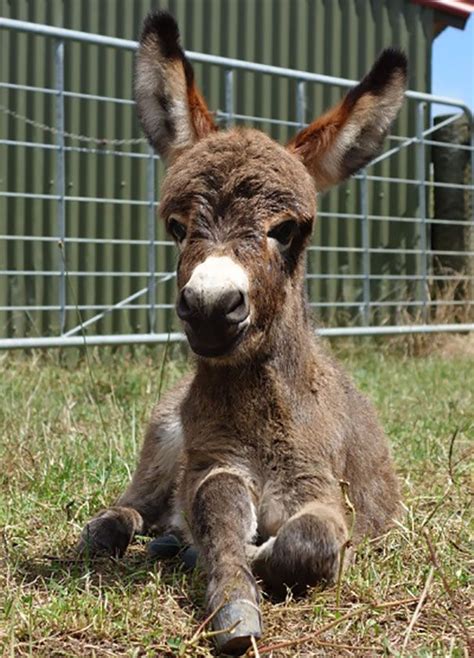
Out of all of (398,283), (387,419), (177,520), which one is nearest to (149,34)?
(177,520)

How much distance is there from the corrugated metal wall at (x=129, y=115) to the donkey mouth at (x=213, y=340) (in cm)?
618

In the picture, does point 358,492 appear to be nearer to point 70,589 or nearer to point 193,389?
point 193,389

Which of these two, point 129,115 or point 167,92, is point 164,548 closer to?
point 167,92

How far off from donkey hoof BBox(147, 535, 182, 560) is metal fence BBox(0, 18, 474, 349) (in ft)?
13.1

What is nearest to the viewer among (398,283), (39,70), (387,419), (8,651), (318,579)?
(8,651)

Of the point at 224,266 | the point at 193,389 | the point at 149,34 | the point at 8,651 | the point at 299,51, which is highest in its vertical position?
the point at 299,51

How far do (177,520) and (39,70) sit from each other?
7272mm

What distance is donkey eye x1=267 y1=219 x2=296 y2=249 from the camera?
3.15m

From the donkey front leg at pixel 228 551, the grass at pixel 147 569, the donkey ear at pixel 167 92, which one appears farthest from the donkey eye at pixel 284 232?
the grass at pixel 147 569

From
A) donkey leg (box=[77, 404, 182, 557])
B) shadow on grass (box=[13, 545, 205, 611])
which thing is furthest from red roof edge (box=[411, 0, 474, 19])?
shadow on grass (box=[13, 545, 205, 611])

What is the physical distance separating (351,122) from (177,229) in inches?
32.9

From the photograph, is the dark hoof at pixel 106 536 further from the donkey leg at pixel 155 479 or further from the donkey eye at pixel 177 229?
the donkey eye at pixel 177 229

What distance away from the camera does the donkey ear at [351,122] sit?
3.64 m

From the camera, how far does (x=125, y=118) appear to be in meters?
10.5
